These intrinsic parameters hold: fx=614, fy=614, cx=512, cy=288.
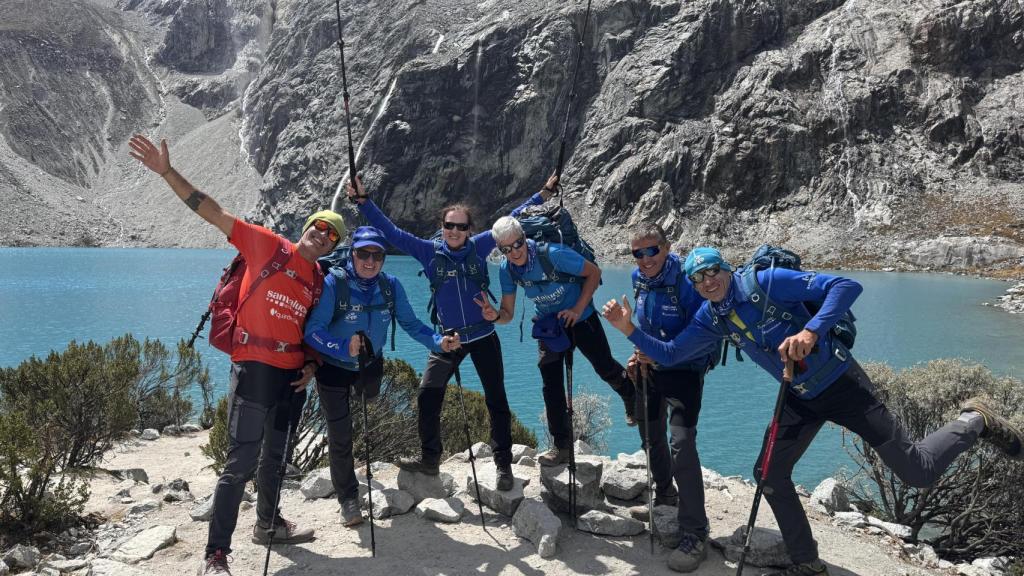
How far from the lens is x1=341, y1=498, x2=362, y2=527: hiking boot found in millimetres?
5656

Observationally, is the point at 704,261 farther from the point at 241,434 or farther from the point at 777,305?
the point at 241,434

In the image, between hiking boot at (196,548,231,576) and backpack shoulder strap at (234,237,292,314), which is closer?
hiking boot at (196,548,231,576)

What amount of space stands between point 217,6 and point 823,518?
587ft

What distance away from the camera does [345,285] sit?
17.1ft

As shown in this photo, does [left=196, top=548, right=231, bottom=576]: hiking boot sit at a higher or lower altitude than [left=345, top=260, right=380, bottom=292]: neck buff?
lower

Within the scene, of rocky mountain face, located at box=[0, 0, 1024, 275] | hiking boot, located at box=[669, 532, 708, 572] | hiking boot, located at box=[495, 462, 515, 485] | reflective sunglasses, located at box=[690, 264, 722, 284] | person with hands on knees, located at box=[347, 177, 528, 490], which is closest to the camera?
reflective sunglasses, located at box=[690, 264, 722, 284]

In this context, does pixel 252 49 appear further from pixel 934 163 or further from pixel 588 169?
pixel 934 163

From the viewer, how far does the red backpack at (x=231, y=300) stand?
472cm

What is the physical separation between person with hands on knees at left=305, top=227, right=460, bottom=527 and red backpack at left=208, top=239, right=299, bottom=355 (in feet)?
1.44

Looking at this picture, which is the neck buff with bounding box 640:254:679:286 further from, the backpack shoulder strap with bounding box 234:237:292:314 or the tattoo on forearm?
the tattoo on forearm

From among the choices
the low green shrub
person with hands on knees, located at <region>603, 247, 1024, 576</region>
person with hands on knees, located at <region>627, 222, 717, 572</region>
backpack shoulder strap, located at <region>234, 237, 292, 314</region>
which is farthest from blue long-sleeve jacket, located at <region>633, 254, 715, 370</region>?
the low green shrub

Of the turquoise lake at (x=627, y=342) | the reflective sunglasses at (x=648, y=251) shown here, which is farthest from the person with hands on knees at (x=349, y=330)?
the turquoise lake at (x=627, y=342)

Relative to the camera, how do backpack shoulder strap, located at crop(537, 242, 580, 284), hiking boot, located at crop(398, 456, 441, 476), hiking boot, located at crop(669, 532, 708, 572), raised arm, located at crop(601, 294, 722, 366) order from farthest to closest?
hiking boot, located at crop(398, 456, 441, 476), backpack shoulder strap, located at crop(537, 242, 580, 284), hiking boot, located at crop(669, 532, 708, 572), raised arm, located at crop(601, 294, 722, 366)

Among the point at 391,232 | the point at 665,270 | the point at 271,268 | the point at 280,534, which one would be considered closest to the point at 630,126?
the point at 391,232
